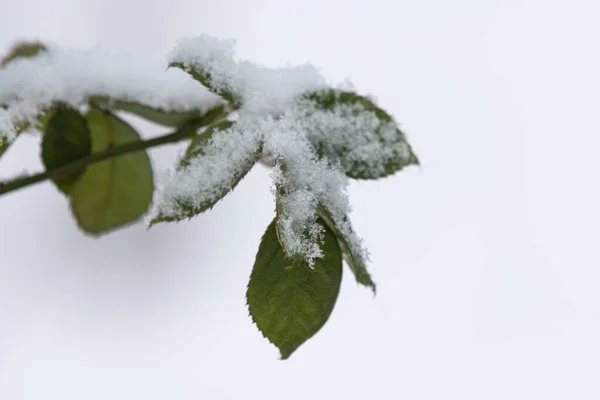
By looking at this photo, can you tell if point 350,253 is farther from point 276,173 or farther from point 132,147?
point 132,147

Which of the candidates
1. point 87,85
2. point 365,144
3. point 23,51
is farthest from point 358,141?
point 23,51

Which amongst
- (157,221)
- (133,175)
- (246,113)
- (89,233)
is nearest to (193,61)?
(246,113)

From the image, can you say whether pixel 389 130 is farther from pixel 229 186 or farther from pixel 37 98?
pixel 37 98

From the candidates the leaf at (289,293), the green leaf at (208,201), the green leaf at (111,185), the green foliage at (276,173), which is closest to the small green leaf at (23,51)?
the green foliage at (276,173)

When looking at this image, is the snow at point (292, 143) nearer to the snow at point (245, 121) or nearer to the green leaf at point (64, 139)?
the snow at point (245, 121)

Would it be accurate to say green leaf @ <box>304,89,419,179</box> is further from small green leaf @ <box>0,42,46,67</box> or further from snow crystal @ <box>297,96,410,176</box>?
→ small green leaf @ <box>0,42,46,67</box>

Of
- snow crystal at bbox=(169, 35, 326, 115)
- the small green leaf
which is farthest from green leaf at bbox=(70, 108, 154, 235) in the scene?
snow crystal at bbox=(169, 35, 326, 115)
